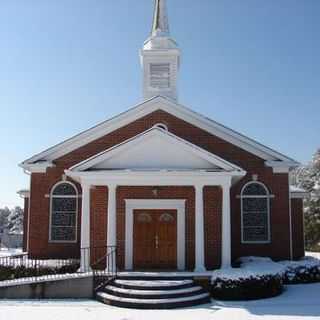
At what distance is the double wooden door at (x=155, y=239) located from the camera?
18641 mm

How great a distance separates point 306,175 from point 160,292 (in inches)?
1393

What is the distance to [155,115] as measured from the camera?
69.3ft

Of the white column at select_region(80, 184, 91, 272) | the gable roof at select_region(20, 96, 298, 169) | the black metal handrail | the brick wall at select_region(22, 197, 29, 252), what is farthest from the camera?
the brick wall at select_region(22, 197, 29, 252)

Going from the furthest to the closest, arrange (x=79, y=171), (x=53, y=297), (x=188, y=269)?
(x=188, y=269), (x=79, y=171), (x=53, y=297)

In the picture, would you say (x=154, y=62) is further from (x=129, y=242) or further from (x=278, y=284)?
(x=278, y=284)

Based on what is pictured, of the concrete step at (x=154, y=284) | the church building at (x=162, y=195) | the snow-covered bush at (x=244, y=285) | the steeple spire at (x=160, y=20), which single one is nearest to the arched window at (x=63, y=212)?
the church building at (x=162, y=195)

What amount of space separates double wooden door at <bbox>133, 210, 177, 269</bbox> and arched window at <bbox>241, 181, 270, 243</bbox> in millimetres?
3267

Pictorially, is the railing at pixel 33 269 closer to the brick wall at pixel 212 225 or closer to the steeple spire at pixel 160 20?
the brick wall at pixel 212 225

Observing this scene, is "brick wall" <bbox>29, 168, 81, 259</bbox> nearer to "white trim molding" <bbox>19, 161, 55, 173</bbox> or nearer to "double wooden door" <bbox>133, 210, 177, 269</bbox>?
"white trim molding" <bbox>19, 161, 55, 173</bbox>

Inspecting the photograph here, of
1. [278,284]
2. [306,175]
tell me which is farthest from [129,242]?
[306,175]

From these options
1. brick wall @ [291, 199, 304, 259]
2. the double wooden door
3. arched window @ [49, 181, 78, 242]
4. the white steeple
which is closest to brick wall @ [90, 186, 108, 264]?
the double wooden door

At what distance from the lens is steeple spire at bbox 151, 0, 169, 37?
2512 centimetres

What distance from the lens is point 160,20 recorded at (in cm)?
2592

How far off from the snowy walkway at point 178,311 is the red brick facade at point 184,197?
458 cm
